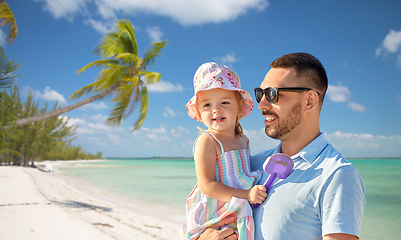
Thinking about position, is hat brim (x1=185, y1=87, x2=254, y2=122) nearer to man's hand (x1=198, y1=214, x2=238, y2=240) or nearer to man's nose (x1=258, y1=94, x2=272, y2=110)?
man's nose (x1=258, y1=94, x2=272, y2=110)

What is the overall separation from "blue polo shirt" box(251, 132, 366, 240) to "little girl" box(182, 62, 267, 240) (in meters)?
0.13

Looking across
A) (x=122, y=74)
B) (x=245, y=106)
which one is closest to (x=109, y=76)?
(x=122, y=74)

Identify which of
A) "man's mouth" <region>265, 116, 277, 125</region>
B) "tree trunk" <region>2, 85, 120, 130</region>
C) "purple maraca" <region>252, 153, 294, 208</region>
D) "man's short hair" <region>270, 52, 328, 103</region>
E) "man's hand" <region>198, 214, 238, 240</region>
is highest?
"tree trunk" <region>2, 85, 120, 130</region>

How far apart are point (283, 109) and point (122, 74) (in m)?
10.6

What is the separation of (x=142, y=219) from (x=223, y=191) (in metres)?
7.73

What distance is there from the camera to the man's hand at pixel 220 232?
5.90 ft

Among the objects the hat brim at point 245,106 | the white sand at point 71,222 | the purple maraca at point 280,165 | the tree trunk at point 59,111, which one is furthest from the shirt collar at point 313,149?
the tree trunk at point 59,111

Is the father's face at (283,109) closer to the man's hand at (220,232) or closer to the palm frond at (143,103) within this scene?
the man's hand at (220,232)

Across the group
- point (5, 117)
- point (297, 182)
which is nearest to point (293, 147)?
point (297, 182)

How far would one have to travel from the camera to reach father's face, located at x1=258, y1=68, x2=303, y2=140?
6.12 feet

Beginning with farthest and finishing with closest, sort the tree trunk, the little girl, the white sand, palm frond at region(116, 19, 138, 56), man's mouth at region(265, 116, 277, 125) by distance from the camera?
palm frond at region(116, 19, 138, 56)
the tree trunk
the white sand
man's mouth at region(265, 116, 277, 125)
the little girl

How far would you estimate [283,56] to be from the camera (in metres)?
1.96

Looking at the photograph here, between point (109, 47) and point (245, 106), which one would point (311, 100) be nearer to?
point (245, 106)

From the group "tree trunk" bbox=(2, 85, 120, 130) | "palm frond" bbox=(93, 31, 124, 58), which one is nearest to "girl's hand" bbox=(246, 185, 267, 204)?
"tree trunk" bbox=(2, 85, 120, 130)
